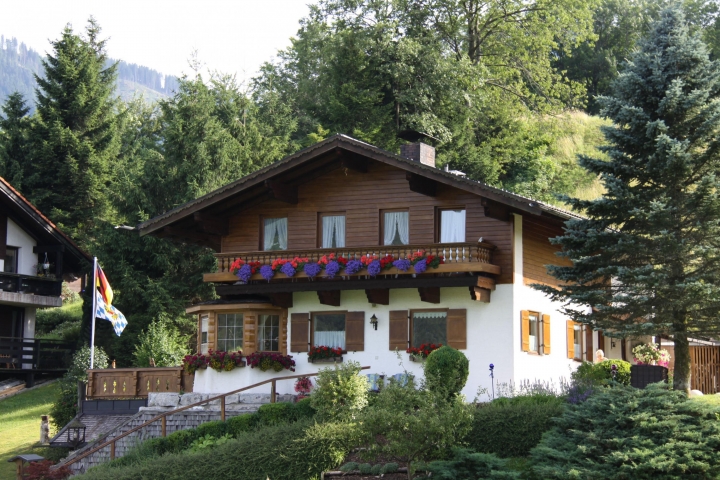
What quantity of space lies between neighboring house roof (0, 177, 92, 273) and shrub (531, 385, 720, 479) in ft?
86.2

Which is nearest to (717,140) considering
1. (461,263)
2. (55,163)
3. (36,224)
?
(461,263)

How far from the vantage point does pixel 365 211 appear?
2939 cm

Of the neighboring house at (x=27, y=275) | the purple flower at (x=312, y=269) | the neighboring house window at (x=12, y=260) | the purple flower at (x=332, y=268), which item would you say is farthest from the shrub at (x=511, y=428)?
the neighboring house window at (x=12, y=260)

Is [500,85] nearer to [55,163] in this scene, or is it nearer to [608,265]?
[55,163]

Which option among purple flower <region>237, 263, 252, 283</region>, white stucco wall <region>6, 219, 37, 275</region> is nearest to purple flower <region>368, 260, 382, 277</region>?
purple flower <region>237, 263, 252, 283</region>

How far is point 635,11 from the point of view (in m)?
74.2

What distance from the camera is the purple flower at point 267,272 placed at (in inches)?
1112

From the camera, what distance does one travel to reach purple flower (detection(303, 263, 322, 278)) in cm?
2769

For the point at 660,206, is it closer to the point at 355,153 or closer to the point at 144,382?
the point at 355,153

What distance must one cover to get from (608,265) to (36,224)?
25748 millimetres

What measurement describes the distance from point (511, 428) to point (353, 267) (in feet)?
26.0

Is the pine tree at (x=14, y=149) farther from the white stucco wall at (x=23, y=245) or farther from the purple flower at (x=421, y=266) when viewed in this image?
the purple flower at (x=421, y=266)

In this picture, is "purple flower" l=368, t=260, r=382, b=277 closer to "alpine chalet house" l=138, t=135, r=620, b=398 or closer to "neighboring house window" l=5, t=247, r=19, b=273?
"alpine chalet house" l=138, t=135, r=620, b=398

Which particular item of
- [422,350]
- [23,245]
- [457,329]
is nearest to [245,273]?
[422,350]
